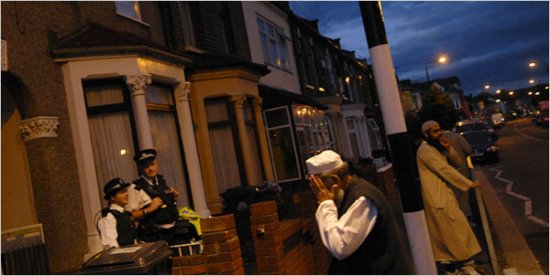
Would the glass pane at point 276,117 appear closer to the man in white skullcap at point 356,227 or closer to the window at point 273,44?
the window at point 273,44

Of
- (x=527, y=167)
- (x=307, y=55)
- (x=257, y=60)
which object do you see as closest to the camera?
(x=257, y=60)

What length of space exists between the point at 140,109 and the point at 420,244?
21.2 ft

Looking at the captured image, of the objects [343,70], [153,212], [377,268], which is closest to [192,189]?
[153,212]

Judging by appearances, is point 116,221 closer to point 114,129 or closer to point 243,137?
point 114,129

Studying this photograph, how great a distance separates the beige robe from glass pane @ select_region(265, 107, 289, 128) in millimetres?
9716

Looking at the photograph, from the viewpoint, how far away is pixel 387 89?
12.2 ft

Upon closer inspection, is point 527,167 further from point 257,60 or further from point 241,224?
point 241,224

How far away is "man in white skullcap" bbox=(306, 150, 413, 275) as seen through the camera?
3078 mm

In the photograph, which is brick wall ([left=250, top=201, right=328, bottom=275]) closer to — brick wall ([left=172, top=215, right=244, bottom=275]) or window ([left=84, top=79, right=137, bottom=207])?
brick wall ([left=172, top=215, right=244, bottom=275])

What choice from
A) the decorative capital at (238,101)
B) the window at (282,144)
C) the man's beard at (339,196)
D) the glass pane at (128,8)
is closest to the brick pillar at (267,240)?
the man's beard at (339,196)

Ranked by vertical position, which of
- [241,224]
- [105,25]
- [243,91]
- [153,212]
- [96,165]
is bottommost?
[241,224]

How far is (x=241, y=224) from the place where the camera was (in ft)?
29.3

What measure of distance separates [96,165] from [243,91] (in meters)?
4.64

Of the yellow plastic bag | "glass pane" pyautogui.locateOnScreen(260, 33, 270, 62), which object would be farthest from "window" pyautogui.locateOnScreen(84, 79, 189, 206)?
"glass pane" pyautogui.locateOnScreen(260, 33, 270, 62)
